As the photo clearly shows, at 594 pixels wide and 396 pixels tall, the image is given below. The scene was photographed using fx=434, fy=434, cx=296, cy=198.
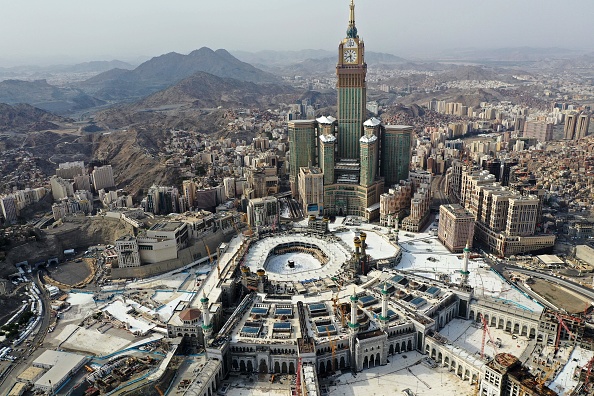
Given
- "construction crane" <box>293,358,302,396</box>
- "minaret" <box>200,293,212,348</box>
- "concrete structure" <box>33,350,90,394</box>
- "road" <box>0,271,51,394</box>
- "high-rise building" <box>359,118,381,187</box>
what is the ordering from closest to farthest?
"construction crane" <box>293,358,302,396</box> → "concrete structure" <box>33,350,90,394</box> → "road" <box>0,271,51,394</box> → "minaret" <box>200,293,212,348</box> → "high-rise building" <box>359,118,381,187</box>

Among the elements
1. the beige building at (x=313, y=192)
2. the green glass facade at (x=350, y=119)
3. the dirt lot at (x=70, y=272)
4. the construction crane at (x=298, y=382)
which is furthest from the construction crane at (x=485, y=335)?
the dirt lot at (x=70, y=272)

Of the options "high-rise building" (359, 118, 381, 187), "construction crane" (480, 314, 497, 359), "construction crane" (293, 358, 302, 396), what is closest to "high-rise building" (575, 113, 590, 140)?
"high-rise building" (359, 118, 381, 187)

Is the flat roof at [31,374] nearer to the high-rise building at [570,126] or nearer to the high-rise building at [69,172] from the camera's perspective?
the high-rise building at [69,172]

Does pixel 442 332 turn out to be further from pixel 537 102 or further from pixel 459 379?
pixel 537 102

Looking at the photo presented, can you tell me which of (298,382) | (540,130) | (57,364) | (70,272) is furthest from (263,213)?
(540,130)

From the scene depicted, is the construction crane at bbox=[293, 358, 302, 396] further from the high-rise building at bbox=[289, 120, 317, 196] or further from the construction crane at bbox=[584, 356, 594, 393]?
the high-rise building at bbox=[289, 120, 317, 196]

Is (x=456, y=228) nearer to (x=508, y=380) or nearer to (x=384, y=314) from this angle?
(x=384, y=314)

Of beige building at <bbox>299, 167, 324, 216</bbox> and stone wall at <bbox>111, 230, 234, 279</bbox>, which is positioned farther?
beige building at <bbox>299, 167, 324, 216</bbox>
